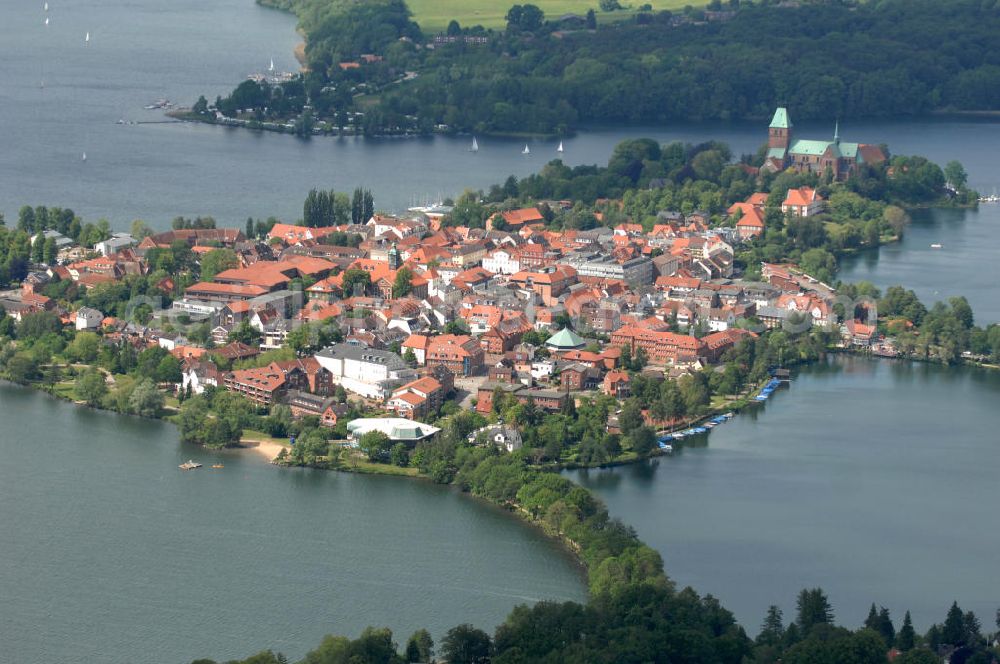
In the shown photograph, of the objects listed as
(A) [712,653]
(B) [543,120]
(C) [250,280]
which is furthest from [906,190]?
(A) [712,653]

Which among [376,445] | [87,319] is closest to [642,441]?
[376,445]

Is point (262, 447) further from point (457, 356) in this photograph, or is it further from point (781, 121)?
point (781, 121)

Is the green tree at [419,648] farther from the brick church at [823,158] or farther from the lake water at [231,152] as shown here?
the brick church at [823,158]

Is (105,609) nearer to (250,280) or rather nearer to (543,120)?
(250,280)

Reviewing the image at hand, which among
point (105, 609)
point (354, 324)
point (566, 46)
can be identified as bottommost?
point (105, 609)

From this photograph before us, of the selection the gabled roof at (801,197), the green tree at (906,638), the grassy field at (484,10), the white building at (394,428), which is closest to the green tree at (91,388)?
the white building at (394,428)

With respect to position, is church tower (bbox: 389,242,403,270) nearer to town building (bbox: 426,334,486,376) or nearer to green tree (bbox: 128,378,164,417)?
town building (bbox: 426,334,486,376)

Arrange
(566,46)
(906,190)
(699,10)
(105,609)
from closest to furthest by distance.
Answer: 1. (105,609)
2. (906,190)
3. (566,46)
4. (699,10)
